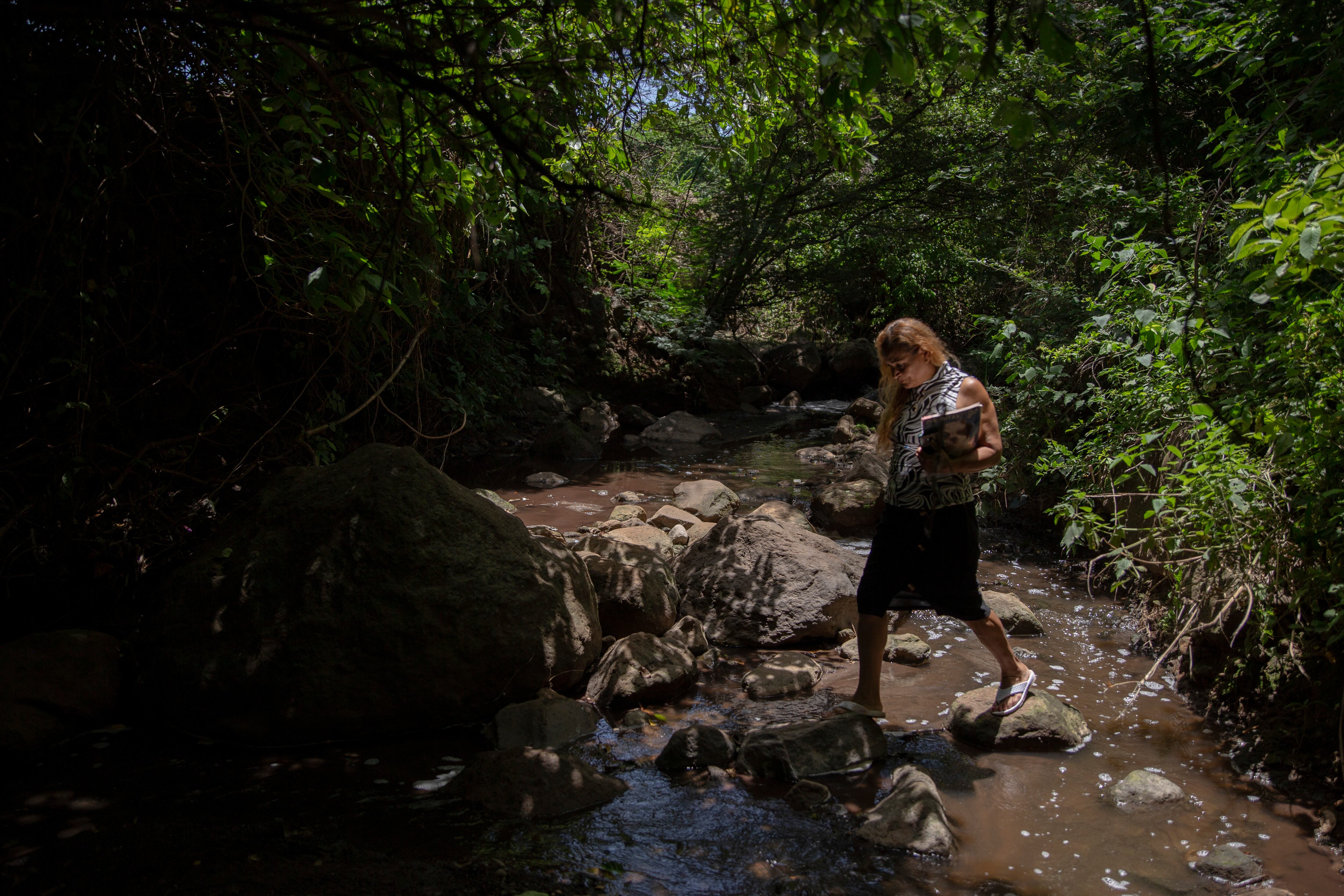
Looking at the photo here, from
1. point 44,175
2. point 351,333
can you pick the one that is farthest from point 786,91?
point 44,175

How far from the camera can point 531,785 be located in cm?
303

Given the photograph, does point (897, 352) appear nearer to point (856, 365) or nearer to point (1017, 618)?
point (1017, 618)

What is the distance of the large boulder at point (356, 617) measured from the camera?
11.4 feet

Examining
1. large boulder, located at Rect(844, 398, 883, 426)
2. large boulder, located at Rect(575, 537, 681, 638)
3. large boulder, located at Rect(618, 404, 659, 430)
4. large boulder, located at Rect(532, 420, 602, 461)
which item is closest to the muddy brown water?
large boulder, located at Rect(575, 537, 681, 638)

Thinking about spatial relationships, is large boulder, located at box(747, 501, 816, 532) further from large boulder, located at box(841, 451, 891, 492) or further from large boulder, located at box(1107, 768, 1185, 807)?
large boulder, located at box(1107, 768, 1185, 807)

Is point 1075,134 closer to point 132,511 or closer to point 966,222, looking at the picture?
point 966,222

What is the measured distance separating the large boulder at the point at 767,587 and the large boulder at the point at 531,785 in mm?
1936

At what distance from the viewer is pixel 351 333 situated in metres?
5.01

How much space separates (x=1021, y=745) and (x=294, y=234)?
447 centimetres

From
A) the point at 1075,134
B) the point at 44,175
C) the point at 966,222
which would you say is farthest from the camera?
the point at 966,222

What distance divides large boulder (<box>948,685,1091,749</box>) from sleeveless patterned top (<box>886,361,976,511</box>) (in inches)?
40.2

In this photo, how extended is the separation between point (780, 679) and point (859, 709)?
611 mm

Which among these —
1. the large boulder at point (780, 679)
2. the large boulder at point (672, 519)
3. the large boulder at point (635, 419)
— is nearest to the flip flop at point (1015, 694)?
the large boulder at point (780, 679)

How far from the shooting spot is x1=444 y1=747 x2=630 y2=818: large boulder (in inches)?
117
